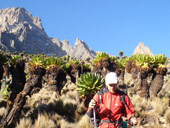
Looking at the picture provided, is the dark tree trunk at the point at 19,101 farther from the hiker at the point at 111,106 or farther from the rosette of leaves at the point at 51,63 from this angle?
the hiker at the point at 111,106

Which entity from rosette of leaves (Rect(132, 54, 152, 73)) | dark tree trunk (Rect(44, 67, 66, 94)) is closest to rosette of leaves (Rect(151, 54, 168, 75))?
rosette of leaves (Rect(132, 54, 152, 73))

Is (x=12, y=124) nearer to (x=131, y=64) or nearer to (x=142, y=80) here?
(x=142, y=80)

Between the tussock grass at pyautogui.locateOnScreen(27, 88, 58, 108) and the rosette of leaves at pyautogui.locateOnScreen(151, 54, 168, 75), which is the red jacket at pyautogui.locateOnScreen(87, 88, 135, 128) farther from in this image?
the rosette of leaves at pyautogui.locateOnScreen(151, 54, 168, 75)

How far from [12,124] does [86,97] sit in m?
Result: 3.91

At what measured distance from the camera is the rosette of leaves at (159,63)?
12352mm

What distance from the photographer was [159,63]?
42.2 feet

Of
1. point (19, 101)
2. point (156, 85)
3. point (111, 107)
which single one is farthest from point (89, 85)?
point (156, 85)

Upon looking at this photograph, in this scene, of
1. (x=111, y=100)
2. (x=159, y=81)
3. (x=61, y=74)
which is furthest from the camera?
(x=61, y=74)

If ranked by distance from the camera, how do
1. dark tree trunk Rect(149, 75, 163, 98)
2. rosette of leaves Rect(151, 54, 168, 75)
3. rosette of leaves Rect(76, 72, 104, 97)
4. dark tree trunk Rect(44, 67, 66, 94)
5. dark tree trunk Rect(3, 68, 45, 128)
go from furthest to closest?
1. dark tree trunk Rect(44, 67, 66, 94)
2. dark tree trunk Rect(149, 75, 163, 98)
3. rosette of leaves Rect(151, 54, 168, 75)
4. rosette of leaves Rect(76, 72, 104, 97)
5. dark tree trunk Rect(3, 68, 45, 128)

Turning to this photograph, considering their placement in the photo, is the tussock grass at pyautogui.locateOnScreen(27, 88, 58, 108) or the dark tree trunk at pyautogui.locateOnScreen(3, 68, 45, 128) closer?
the dark tree trunk at pyautogui.locateOnScreen(3, 68, 45, 128)

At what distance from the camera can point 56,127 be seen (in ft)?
26.8

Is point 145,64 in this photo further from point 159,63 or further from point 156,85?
point 156,85

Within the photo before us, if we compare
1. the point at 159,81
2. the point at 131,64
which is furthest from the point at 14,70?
the point at 131,64

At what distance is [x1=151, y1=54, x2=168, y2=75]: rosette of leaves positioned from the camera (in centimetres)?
1235
